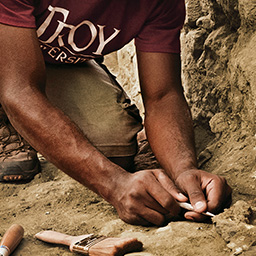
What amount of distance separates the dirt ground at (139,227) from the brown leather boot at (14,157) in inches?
2.0

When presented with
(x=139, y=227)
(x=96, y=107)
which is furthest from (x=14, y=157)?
(x=139, y=227)

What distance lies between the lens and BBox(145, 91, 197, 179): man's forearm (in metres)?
1.89

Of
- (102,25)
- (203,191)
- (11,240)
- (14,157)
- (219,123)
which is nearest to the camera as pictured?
(11,240)

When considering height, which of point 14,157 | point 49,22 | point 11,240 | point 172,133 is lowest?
point 14,157

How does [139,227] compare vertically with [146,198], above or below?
below

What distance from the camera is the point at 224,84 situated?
2242 millimetres

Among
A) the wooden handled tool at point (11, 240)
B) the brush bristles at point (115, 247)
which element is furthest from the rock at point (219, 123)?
the wooden handled tool at point (11, 240)

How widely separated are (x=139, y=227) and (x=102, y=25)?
37.4 inches

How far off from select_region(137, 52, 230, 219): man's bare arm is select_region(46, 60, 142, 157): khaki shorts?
325 millimetres

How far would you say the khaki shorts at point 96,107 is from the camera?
2.43m

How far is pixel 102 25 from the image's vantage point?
207 cm

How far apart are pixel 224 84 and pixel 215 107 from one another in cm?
15

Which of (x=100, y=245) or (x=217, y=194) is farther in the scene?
(x=217, y=194)

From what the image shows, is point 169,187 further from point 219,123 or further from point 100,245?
point 219,123
